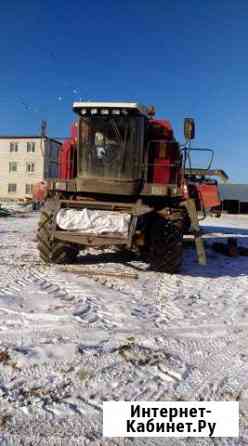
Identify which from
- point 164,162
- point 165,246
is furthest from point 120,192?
point 165,246

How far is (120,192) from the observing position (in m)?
7.07

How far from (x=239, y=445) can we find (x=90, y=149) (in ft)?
19.8

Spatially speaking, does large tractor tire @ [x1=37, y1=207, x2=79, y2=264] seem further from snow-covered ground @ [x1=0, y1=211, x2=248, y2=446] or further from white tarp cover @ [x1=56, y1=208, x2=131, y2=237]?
snow-covered ground @ [x1=0, y1=211, x2=248, y2=446]

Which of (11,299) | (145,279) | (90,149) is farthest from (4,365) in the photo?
(90,149)

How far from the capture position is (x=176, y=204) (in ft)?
24.9

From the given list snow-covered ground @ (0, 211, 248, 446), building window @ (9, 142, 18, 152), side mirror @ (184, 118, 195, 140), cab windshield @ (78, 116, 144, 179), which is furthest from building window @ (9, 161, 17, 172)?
side mirror @ (184, 118, 195, 140)

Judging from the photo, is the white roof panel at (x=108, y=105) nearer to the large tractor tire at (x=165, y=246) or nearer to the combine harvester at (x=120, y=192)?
the combine harvester at (x=120, y=192)

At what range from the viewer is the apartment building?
4856 cm

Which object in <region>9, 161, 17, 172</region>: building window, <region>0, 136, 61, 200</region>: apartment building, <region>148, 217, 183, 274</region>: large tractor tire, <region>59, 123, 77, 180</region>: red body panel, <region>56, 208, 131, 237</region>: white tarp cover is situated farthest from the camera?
<region>9, 161, 17, 172</region>: building window

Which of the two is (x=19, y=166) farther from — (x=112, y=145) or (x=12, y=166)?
(x=112, y=145)

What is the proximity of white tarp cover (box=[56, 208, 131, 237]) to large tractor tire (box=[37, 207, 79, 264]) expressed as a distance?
0.36 metres

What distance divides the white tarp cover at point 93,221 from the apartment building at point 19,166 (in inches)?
1697

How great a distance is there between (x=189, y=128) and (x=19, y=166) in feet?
151

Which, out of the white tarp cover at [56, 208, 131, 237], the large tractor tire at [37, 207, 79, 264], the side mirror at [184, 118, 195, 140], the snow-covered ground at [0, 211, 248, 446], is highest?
the side mirror at [184, 118, 195, 140]
